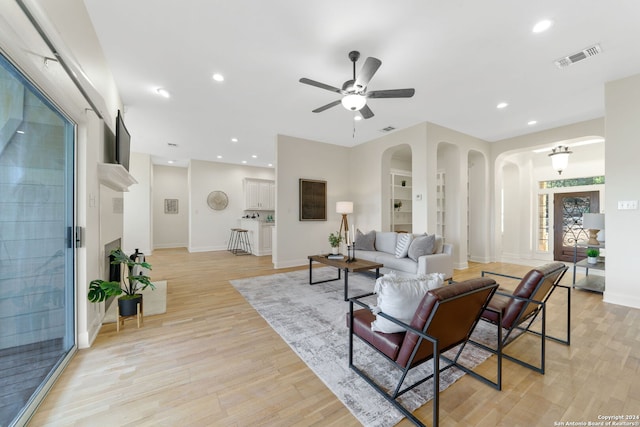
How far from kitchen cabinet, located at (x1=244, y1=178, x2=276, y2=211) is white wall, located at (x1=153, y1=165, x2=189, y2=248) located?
96.2 inches

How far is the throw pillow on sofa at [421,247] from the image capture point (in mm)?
4039

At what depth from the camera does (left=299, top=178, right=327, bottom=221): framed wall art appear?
19.3 ft

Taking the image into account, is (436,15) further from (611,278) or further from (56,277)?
(611,278)

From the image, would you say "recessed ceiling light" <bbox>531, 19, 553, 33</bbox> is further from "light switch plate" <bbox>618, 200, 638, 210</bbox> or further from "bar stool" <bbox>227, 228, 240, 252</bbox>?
"bar stool" <bbox>227, 228, 240, 252</bbox>

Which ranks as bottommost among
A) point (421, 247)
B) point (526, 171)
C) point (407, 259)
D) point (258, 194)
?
point (407, 259)

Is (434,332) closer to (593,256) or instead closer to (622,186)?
(622,186)

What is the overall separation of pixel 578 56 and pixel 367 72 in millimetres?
2455

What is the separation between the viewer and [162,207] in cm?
865

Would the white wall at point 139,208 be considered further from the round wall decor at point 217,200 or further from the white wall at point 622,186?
the white wall at point 622,186

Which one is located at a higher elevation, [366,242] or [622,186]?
[622,186]

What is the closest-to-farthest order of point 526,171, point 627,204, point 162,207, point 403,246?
point 627,204 → point 403,246 → point 526,171 → point 162,207

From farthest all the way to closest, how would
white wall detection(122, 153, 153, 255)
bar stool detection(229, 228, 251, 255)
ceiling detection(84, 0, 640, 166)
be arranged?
bar stool detection(229, 228, 251, 255) → white wall detection(122, 153, 153, 255) → ceiling detection(84, 0, 640, 166)

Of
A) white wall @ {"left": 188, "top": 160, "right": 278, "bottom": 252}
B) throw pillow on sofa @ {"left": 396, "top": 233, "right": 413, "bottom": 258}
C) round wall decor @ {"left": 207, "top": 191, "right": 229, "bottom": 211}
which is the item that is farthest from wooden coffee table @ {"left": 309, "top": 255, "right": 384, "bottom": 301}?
round wall decor @ {"left": 207, "top": 191, "right": 229, "bottom": 211}

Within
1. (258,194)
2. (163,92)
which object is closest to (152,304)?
(163,92)
